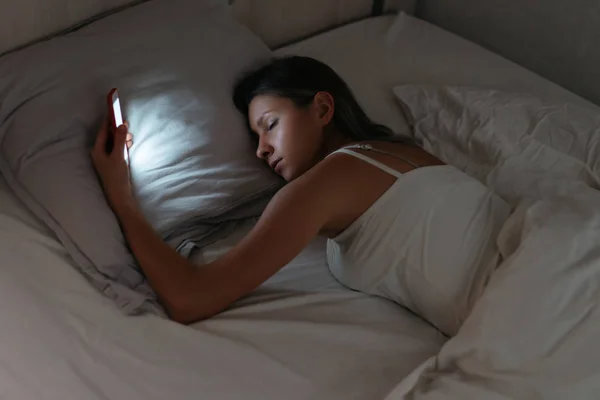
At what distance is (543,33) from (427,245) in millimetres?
1090

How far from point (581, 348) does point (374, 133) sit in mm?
594

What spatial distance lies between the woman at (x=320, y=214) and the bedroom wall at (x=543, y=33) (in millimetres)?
872

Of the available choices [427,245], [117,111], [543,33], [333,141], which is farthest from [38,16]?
[543,33]

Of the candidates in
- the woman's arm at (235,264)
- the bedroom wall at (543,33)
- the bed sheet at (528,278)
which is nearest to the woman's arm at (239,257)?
the woman's arm at (235,264)

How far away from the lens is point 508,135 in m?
1.50

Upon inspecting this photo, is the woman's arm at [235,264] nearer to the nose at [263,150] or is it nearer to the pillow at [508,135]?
the nose at [263,150]

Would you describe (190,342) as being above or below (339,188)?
below

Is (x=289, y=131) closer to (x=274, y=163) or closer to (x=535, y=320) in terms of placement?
(x=274, y=163)

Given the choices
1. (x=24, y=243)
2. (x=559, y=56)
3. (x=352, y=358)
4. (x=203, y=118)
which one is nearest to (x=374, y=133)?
(x=203, y=118)

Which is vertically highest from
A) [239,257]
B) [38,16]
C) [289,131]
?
[38,16]

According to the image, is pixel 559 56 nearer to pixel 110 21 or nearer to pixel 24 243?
pixel 110 21

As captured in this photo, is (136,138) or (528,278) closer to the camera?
(528,278)

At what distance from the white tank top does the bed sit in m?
0.05

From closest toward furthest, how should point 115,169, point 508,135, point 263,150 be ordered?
point 115,169, point 263,150, point 508,135
